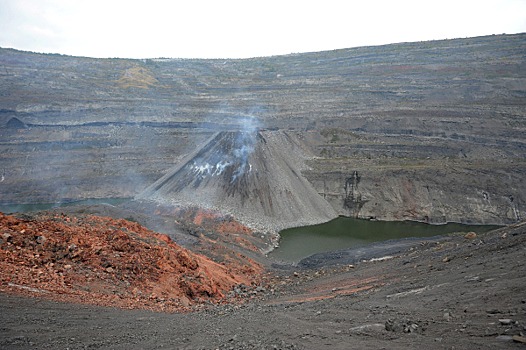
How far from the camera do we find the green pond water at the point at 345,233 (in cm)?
3069

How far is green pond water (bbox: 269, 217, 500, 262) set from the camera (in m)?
30.7

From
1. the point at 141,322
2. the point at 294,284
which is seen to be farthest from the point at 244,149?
the point at 141,322

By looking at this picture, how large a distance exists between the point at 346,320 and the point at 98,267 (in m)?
8.00

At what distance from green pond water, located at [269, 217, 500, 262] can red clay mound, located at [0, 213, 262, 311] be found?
513 inches

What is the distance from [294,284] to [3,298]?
11.7 metres

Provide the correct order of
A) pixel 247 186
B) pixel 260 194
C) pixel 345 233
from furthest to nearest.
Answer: pixel 247 186
pixel 260 194
pixel 345 233

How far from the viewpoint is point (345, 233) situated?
3591 cm

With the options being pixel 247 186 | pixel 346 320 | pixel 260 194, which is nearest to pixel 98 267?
pixel 346 320

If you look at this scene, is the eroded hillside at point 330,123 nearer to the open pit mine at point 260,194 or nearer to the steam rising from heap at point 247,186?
the open pit mine at point 260,194

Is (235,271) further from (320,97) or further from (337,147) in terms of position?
(320,97)

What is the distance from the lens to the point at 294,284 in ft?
61.8

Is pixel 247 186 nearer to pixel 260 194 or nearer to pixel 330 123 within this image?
pixel 260 194

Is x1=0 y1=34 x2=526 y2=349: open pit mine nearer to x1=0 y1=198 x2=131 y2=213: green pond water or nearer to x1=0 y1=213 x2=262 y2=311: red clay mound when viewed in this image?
x1=0 y1=213 x2=262 y2=311: red clay mound

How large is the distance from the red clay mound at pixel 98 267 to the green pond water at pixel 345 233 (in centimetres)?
1303
